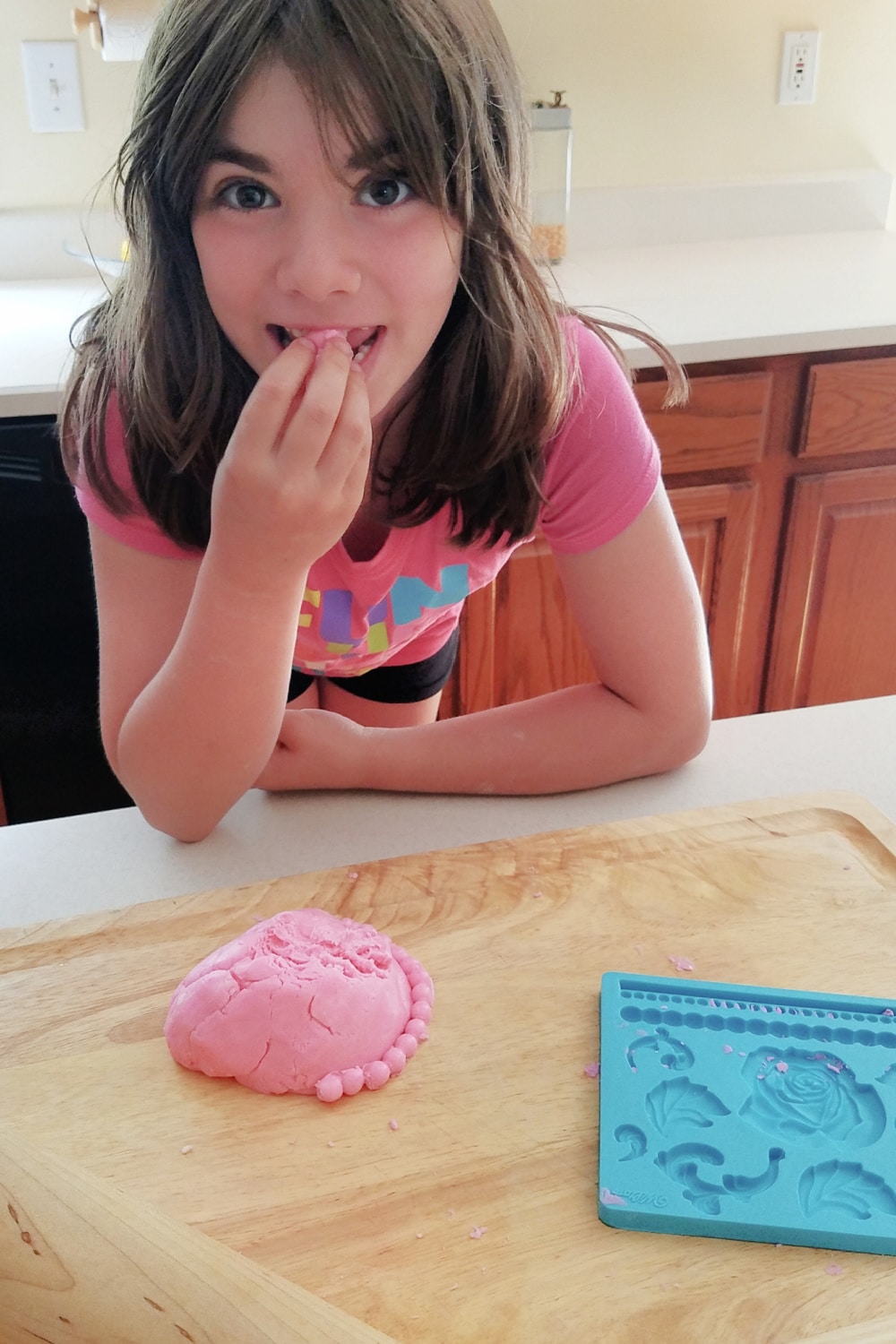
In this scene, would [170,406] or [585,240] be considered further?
[585,240]

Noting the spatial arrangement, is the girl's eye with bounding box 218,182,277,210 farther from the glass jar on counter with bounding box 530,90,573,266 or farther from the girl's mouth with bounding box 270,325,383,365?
the glass jar on counter with bounding box 530,90,573,266

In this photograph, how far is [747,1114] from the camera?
634 millimetres

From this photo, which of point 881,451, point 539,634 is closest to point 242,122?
point 539,634

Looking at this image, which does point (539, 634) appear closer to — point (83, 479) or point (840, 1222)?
point (83, 479)

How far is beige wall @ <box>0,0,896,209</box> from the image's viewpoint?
1.99 m

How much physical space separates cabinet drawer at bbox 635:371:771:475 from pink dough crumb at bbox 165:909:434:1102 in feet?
3.57

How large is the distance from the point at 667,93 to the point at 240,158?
1.73 metres

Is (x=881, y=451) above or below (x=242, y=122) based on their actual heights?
below

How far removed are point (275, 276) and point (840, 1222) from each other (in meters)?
0.62

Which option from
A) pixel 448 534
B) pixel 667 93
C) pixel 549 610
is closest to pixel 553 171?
pixel 667 93

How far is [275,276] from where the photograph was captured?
2.43 feet

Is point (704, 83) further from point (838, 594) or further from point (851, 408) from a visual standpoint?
point (838, 594)

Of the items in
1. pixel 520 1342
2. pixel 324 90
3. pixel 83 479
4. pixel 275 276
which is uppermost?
pixel 324 90

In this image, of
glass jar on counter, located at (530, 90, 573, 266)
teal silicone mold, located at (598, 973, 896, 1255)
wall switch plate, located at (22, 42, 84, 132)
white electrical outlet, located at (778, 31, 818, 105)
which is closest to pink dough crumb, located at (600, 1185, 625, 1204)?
teal silicone mold, located at (598, 973, 896, 1255)
